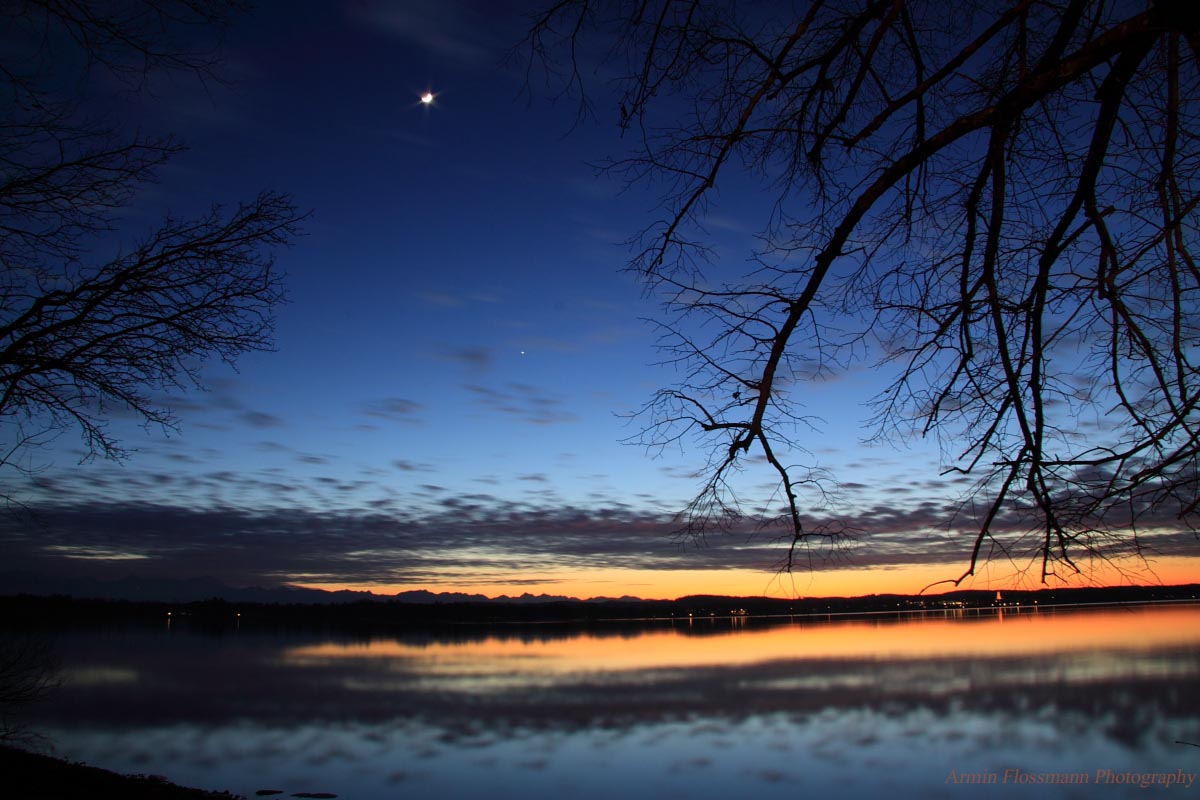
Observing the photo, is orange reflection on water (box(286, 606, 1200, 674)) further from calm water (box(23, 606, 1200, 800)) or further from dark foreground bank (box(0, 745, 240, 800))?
dark foreground bank (box(0, 745, 240, 800))

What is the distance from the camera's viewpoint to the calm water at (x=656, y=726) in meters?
23.4

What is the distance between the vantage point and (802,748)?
28328 mm

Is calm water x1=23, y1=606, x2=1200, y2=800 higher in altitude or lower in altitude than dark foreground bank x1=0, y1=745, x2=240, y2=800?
lower

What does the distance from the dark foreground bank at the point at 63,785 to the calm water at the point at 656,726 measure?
506 inches

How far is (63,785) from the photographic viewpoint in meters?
8.00

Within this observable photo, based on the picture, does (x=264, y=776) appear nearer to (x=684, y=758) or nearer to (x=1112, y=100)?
(x=684, y=758)

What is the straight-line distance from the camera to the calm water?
23.4 meters

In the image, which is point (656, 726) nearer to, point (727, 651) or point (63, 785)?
point (63, 785)

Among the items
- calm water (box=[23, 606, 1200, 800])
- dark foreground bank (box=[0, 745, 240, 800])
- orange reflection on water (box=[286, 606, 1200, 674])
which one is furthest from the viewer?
orange reflection on water (box=[286, 606, 1200, 674])

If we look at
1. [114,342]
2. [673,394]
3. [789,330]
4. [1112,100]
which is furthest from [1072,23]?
[114,342]

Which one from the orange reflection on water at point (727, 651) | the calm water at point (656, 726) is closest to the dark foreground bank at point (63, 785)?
the calm water at point (656, 726)

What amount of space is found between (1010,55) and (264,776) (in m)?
26.2

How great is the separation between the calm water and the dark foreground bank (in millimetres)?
12854

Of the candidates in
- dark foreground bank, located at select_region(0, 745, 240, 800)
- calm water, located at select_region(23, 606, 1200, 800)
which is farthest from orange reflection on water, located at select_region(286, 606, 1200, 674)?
dark foreground bank, located at select_region(0, 745, 240, 800)
